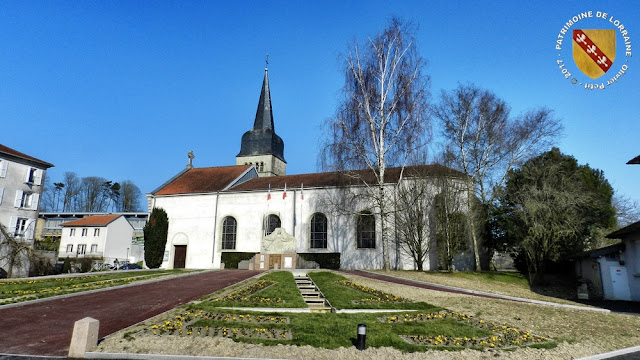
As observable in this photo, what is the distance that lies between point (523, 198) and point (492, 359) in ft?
63.6

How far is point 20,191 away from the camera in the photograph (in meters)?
32.8

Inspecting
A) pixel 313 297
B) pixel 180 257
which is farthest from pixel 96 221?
pixel 313 297

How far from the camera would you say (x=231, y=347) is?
7176 millimetres

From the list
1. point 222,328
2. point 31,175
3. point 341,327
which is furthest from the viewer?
point 31,175

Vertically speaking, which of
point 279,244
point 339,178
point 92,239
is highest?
point 339,178

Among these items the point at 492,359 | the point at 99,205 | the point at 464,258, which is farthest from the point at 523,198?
the point at 99,205

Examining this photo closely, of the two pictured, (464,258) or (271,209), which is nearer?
(464,258)

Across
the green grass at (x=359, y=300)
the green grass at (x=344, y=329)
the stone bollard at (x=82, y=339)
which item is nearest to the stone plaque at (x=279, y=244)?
the green grass at (x=359, y=300)

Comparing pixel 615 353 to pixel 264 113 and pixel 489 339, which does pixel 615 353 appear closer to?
pixel 489 339

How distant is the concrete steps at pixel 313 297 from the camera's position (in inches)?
441

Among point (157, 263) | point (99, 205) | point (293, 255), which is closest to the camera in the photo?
point (293, 255)

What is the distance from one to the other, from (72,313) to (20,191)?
3031cm

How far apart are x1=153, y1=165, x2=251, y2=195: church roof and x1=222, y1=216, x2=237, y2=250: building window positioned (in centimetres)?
335

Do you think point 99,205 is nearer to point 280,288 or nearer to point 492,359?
point 280,288
